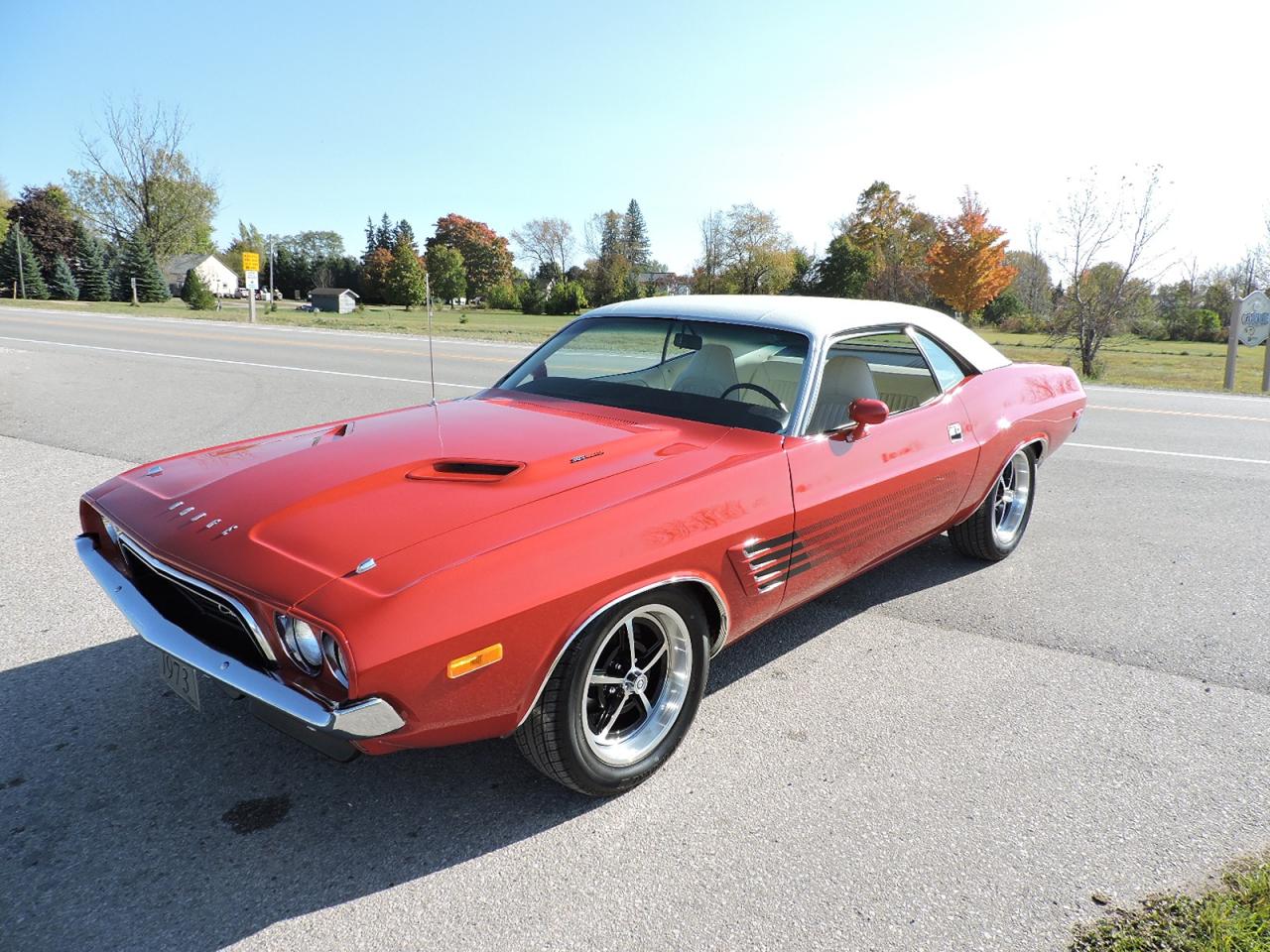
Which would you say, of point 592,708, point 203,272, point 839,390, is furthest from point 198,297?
point 203,272

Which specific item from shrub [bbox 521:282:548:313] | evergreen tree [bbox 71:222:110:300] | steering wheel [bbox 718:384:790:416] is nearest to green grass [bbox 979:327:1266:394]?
steering wheel [bbox 718:384:790:416]

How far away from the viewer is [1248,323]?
1631cm

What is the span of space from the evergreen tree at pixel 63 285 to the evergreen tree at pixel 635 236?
4916 cm

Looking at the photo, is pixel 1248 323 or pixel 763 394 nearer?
pixel 763 394

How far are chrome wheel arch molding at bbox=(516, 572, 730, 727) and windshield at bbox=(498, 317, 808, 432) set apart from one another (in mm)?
769

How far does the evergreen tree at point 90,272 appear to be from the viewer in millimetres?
60281

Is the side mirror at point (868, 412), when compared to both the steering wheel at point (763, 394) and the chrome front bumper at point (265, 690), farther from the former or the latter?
the chrome front bumper at point (265, 690)

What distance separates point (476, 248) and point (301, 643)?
310ft

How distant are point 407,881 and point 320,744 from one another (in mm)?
444

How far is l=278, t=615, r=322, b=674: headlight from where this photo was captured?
2031 millimetres

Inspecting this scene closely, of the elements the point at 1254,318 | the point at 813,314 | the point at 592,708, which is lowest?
the point at 592,708

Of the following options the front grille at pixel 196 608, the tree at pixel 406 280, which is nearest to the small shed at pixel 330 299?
the tree at pixel 406 280

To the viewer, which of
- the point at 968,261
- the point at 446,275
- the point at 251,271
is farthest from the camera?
the point at 446,275

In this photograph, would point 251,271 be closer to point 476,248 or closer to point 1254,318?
point 1254,318
